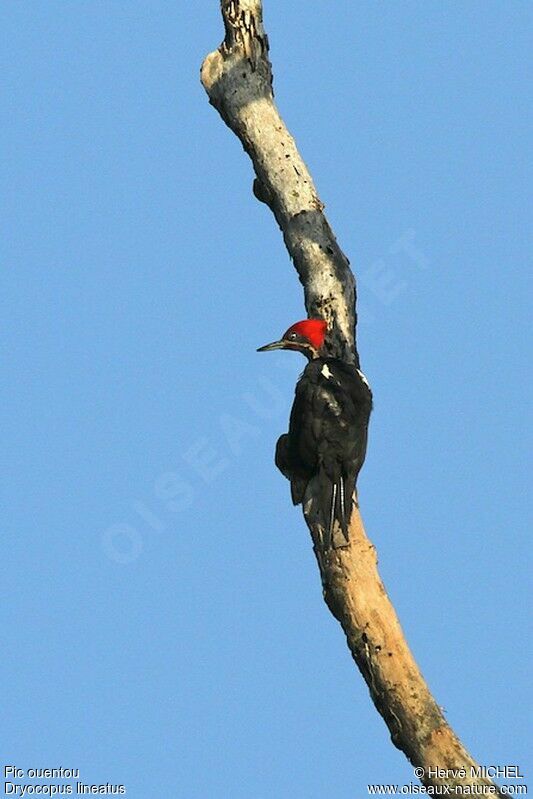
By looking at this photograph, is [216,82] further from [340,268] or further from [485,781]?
[485,781]

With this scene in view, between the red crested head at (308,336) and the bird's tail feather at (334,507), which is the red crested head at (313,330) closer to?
the red crested head at (308,336)

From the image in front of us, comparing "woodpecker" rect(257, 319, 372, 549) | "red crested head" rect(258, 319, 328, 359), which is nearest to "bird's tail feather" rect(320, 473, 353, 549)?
"woodpecker" rect(257, 319, 372, 549)

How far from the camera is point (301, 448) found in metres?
7.86

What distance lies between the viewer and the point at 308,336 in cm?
833

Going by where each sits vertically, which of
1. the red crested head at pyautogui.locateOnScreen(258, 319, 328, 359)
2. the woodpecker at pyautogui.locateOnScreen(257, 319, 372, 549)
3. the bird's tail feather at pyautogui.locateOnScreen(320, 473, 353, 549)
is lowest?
the bird's tail feather at pyautogui.locateOnScreen(320, 473, 353, 549)

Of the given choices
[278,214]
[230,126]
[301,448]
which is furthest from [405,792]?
[230,126]

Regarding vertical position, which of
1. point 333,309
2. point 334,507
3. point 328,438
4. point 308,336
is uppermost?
point 333,309

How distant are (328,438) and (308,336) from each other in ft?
2.90

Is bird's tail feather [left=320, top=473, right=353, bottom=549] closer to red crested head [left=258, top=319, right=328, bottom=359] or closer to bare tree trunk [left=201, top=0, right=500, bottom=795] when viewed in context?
bare tree trunk [left=201, top=0, right=500, bottom=795]

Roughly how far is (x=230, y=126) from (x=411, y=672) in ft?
14.0

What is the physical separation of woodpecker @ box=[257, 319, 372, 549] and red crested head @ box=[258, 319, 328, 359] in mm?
215

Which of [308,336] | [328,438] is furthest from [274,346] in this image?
[328,438]

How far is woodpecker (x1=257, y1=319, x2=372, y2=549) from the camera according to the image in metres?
7.67

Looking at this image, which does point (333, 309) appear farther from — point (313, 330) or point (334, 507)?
point (334, 507)
